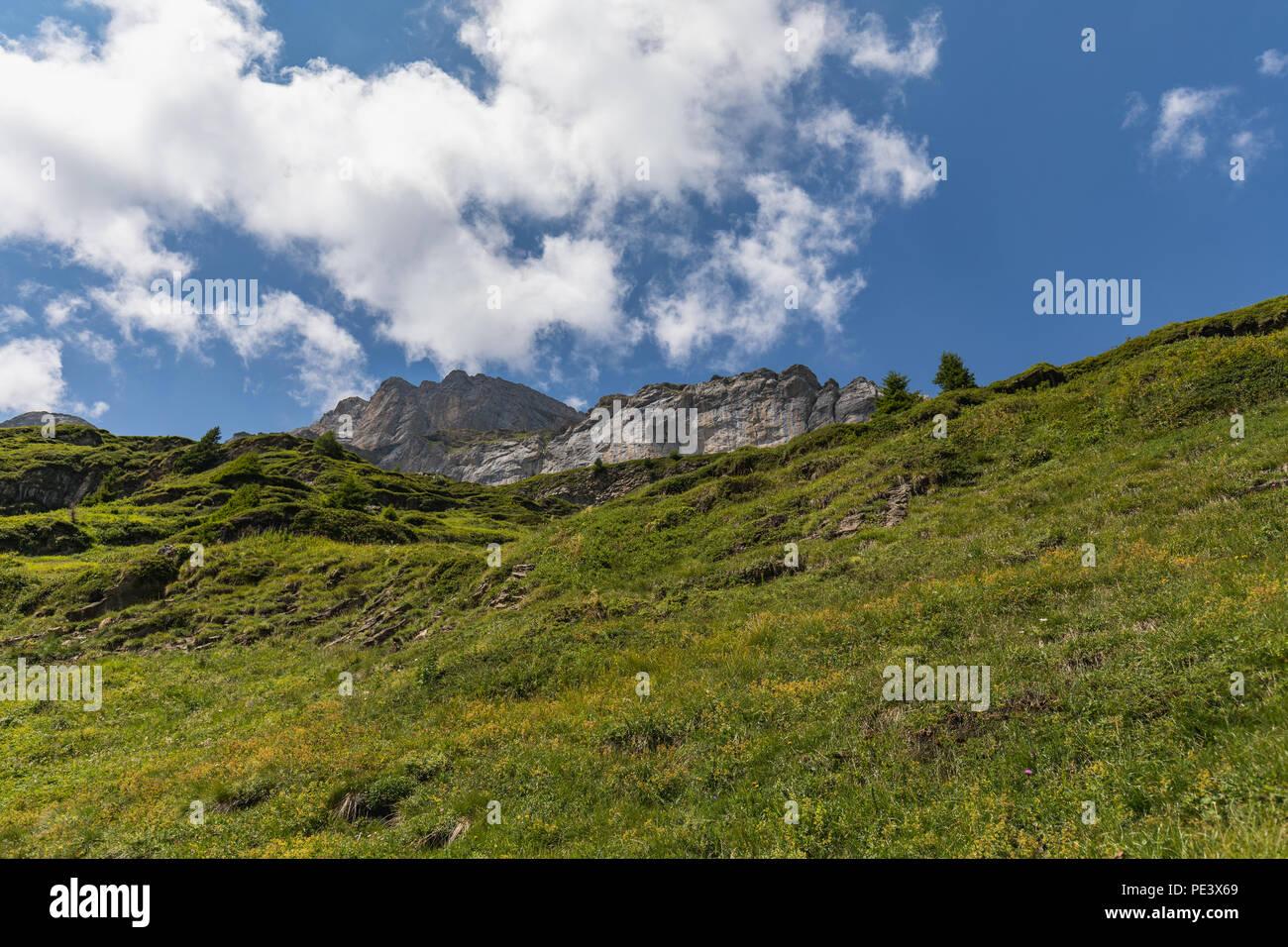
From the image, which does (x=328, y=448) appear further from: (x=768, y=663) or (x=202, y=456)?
(x=768, y=663)

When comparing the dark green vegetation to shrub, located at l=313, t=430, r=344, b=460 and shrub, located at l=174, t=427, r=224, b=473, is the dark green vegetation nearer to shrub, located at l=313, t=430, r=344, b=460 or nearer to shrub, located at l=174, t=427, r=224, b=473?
shrub, located at l=174, t=427, r=224, b=473

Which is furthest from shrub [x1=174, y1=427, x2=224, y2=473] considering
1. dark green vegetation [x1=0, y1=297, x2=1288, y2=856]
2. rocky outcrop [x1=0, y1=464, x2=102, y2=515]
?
dark green vegetation [x1=0, y1=297, x2=1288, y2=856]

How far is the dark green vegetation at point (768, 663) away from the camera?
6.97 m

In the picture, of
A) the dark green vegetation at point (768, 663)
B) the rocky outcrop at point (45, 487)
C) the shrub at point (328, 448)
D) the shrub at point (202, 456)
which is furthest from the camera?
the shrub at point (328, 448)

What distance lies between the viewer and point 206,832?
10.5 meters

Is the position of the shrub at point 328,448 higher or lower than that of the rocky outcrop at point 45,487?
higher

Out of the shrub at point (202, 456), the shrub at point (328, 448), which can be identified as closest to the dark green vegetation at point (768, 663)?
the shrub at point (202, 456)

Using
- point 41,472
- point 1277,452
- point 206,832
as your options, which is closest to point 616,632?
point 206,832

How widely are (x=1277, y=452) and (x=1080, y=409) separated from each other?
550 inches

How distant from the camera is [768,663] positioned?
42.9 ft

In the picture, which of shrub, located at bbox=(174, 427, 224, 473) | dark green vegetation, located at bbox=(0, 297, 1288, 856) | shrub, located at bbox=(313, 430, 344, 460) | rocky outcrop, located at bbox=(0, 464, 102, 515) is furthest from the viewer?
shrub, located at bbox=(313, 430, 344, 460)

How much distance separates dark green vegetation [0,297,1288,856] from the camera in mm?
6973

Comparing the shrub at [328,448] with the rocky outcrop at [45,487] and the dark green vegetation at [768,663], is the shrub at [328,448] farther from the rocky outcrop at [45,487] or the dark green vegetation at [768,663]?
the dark green vegetation at [768,663]
